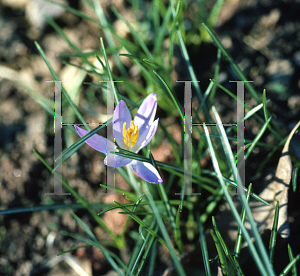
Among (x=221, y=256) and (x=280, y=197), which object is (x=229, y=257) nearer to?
(x=221, y=256)

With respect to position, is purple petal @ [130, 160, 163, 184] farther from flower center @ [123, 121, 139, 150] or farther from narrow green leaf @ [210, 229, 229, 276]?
narrow green leaf @ [210, 229, 229, 276]

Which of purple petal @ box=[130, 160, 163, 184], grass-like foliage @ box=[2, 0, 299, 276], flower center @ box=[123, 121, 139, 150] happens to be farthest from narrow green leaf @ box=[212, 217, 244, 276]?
flower center @ box=[123, 121, 139, 150]

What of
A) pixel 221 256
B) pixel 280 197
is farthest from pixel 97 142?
pixel 280 197

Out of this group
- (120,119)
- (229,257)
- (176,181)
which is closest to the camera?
(229,257)

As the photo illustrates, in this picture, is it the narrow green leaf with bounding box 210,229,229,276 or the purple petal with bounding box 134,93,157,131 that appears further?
the purple petal with bounding box 134,93,157,131

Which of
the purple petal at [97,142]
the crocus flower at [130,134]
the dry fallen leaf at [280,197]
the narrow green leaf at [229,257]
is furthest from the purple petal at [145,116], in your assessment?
the dry fallen leaf at [280,197]

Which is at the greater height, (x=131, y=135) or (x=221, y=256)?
(x=131, y=135)

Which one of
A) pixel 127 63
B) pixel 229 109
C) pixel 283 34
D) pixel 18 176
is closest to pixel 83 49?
pixel 127 63

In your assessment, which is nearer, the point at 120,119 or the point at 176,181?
the point at 120,119
